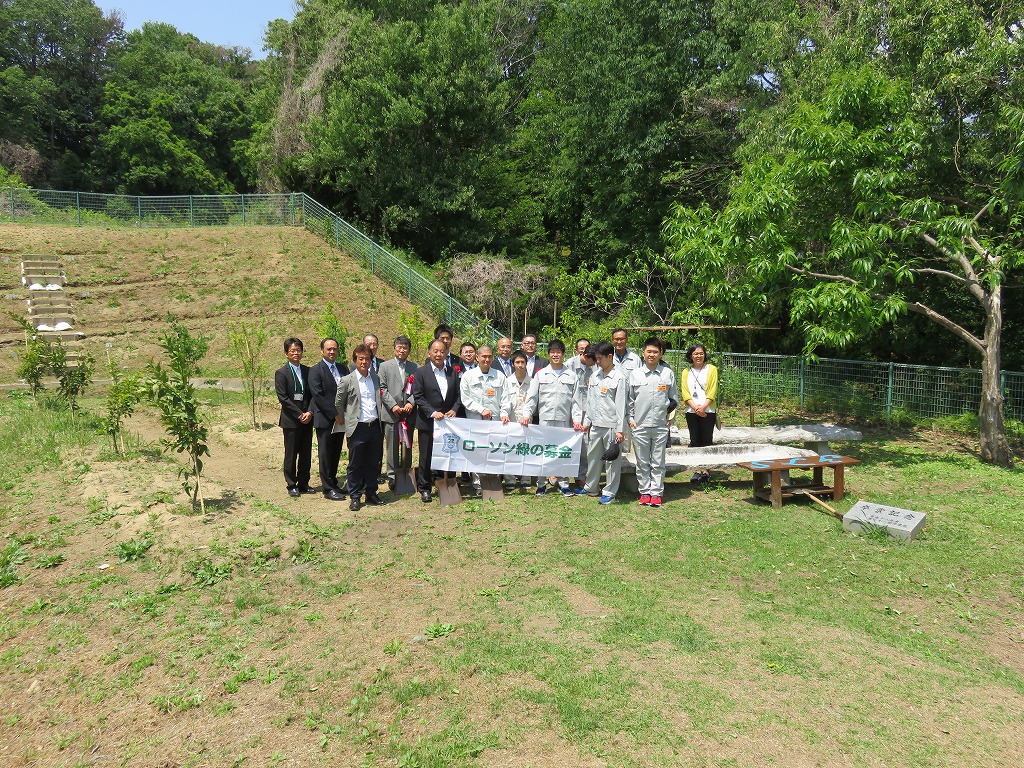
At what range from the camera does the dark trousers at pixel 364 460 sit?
8312mm

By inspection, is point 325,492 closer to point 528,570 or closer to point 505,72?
point 528,570

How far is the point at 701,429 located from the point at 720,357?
6.75 meters

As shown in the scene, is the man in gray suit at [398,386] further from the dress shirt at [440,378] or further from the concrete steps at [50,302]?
the concrete steps at [50,302]

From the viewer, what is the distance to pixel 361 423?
27.1ft

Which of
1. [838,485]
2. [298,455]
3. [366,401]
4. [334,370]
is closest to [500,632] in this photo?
[366,401]

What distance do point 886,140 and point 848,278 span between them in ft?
6.89

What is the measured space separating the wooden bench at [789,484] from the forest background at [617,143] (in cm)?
235

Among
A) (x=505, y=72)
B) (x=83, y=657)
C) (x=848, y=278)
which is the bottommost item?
(x=83, y=657)

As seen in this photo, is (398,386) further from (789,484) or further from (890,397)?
(890,397)

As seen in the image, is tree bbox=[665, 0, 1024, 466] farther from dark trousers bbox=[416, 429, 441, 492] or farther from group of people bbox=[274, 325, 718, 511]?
dark trousers bbox=[416, 429, 441, 492]

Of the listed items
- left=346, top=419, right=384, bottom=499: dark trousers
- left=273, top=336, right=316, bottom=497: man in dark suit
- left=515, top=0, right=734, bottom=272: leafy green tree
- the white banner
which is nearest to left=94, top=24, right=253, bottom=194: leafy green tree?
left=515, top=0, right=734, bottom=272: leafy green tree

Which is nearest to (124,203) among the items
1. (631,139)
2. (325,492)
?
(631,139)

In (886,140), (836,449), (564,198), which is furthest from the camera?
(564,198)

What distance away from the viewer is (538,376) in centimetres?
902
